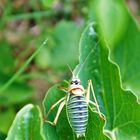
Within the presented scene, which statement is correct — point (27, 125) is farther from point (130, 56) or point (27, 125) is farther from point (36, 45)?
point (36, 45)

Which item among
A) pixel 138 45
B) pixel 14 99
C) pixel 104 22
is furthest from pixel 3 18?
pixel 138 45

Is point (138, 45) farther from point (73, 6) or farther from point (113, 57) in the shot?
point (73, 6)

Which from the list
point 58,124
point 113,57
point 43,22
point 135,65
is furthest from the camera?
point 43,22

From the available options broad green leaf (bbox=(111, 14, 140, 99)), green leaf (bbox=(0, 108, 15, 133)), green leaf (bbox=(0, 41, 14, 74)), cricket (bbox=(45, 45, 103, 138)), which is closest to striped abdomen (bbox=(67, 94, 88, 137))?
cricket (bbox=(45, 45, 103, 138))

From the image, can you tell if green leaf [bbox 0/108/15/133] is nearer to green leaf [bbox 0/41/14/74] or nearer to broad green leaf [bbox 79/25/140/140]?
green leaf [bbox 0/41/14/74]

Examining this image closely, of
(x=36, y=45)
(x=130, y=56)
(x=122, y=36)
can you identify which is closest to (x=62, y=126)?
(x=130, y=56)

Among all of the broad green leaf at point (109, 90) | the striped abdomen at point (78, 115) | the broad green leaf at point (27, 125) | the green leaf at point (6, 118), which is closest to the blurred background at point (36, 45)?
the green leaf at point (6, 118)
